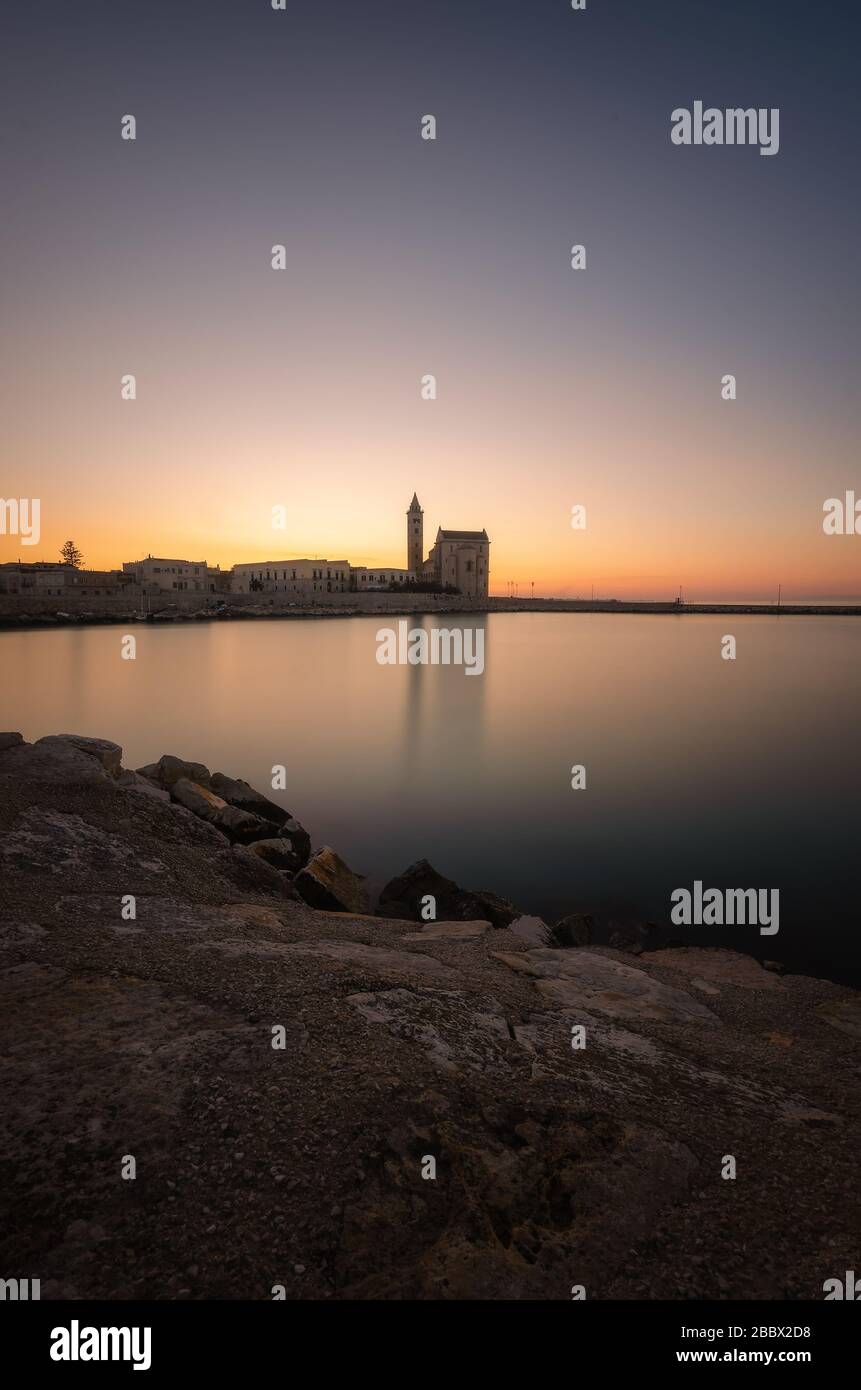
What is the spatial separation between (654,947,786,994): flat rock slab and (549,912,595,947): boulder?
3.00 feet

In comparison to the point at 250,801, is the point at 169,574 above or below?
above

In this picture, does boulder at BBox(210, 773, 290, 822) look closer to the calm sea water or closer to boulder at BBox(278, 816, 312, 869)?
boulder at BBox(278, 816, 312, 869)

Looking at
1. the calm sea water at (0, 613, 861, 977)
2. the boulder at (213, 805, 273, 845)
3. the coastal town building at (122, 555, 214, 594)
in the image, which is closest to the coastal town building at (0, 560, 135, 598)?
the coastal town building at (122, 555, 214, 594)

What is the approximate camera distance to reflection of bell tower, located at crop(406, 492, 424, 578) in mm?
133125

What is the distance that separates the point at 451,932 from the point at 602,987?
1.68 metres

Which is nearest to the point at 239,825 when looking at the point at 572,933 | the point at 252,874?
the point at 252,874

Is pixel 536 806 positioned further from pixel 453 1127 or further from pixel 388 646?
pixel 388 646

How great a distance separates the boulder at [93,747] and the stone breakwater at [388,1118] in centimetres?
318

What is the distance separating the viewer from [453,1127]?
302cm

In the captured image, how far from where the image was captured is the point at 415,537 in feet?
442

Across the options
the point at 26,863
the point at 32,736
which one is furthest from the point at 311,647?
the point at 26,863

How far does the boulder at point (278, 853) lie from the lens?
8109mm

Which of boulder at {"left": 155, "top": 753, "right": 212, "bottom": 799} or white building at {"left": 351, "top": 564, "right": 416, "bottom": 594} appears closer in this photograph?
boulder at {"left": 155, "top": 753, "right": 212, "bottom": 799}

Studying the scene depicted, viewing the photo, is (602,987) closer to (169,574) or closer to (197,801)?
(197,801)
